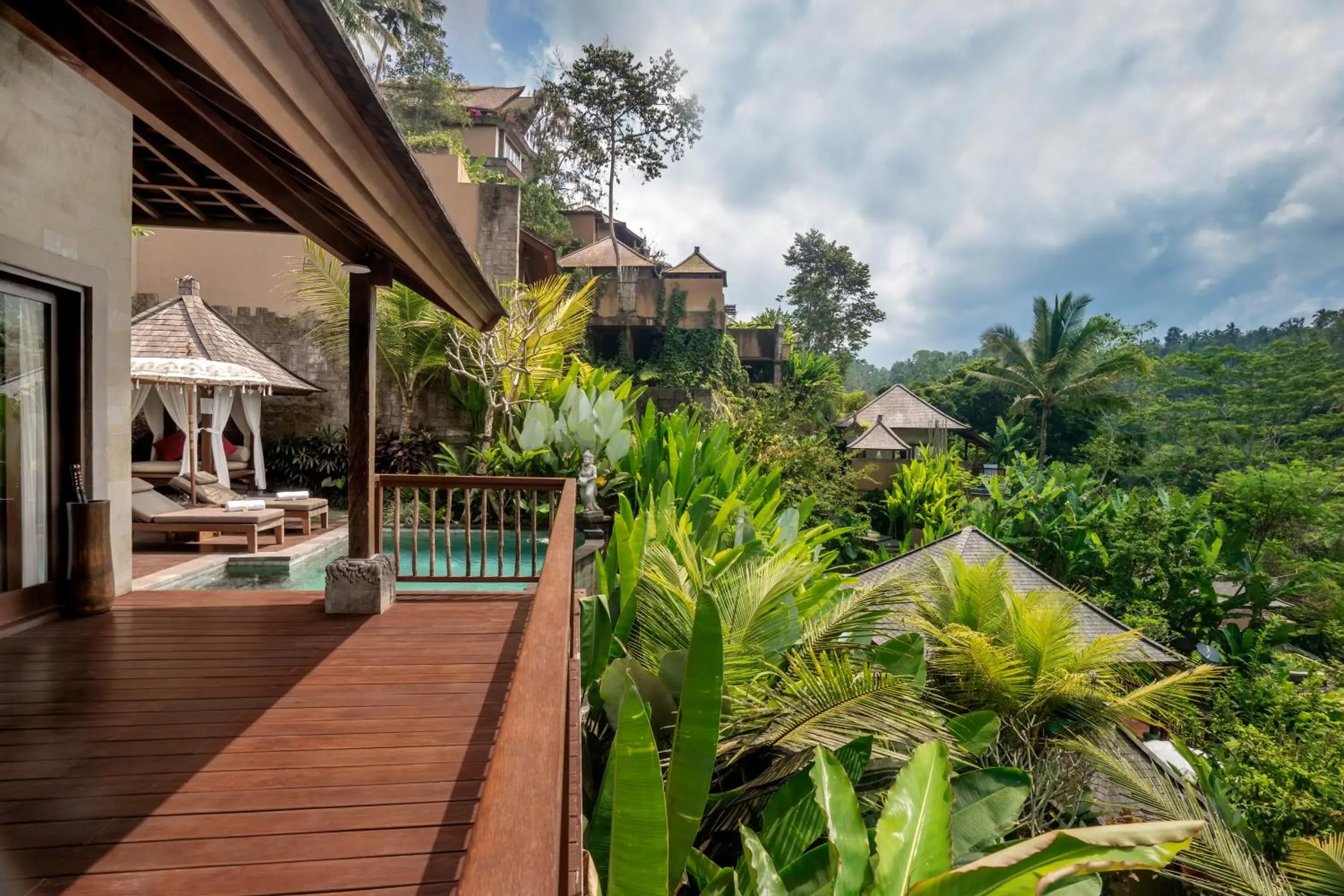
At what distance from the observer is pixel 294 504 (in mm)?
6926

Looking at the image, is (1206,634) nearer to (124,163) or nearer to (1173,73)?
(124,163)

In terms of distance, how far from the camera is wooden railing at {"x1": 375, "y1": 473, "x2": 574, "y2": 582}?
4008 millimetres

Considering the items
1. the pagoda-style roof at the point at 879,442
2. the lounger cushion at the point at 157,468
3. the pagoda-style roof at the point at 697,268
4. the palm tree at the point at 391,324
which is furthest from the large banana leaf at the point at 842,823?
the pagoda-style roof at the point at 697,268

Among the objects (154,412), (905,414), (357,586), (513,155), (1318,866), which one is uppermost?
(513,155)

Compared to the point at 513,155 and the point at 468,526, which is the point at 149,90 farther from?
the point at 513,155

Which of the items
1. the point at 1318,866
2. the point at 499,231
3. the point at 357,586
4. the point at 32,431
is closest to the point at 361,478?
the point at 357,586

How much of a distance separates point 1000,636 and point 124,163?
574 cm

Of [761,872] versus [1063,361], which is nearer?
[761,872]

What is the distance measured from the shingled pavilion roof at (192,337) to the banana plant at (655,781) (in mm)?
6257

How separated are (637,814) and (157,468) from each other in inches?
325

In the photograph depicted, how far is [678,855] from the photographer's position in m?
2.20

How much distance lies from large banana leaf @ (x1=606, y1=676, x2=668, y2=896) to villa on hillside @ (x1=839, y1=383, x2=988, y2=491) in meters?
15.9

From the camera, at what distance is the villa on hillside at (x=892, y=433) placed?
17.3m

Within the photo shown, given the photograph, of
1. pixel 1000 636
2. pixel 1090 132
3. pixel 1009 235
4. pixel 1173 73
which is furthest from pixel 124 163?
pixel 1009 235
